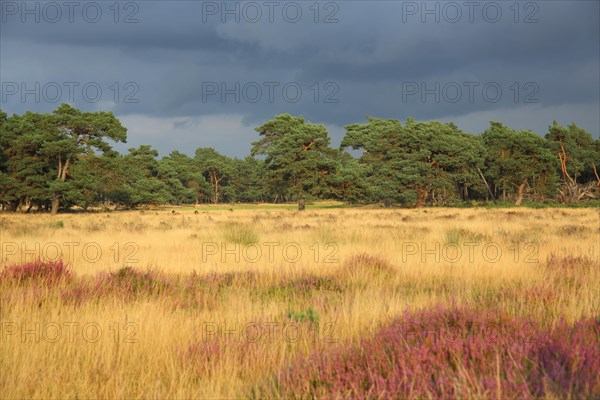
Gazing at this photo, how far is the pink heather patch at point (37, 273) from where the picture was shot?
723 cm

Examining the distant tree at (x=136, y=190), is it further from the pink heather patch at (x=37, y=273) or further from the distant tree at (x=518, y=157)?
the pink heather patch at (x=37, y=273)

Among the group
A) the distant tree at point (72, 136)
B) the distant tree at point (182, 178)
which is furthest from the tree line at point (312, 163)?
the distant tree at point (182, 178)

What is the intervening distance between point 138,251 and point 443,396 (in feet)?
34.4

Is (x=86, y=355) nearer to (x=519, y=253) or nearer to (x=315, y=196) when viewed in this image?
(x=519, y=253)

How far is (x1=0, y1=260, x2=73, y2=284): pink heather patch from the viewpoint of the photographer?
7235 mm

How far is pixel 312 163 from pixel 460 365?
43.8 metres

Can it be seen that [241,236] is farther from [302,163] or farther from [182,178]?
[182,178]

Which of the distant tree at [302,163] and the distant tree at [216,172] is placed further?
the distant tree at [216,172]

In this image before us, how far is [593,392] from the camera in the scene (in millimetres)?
2541

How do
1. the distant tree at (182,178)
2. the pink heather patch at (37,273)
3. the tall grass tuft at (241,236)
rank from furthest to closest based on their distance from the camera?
the distant tree at (182,178) → the tall grass tuft at (241,236) → the pink heather patch at (37,273)

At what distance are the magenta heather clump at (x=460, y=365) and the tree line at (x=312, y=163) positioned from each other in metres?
42.4

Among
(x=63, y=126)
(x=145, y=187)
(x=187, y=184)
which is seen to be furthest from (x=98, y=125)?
(x=187, y=184)

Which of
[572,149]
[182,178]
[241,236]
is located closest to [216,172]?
[182,178]

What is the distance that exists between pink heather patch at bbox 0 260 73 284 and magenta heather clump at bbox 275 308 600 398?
5420 mm
